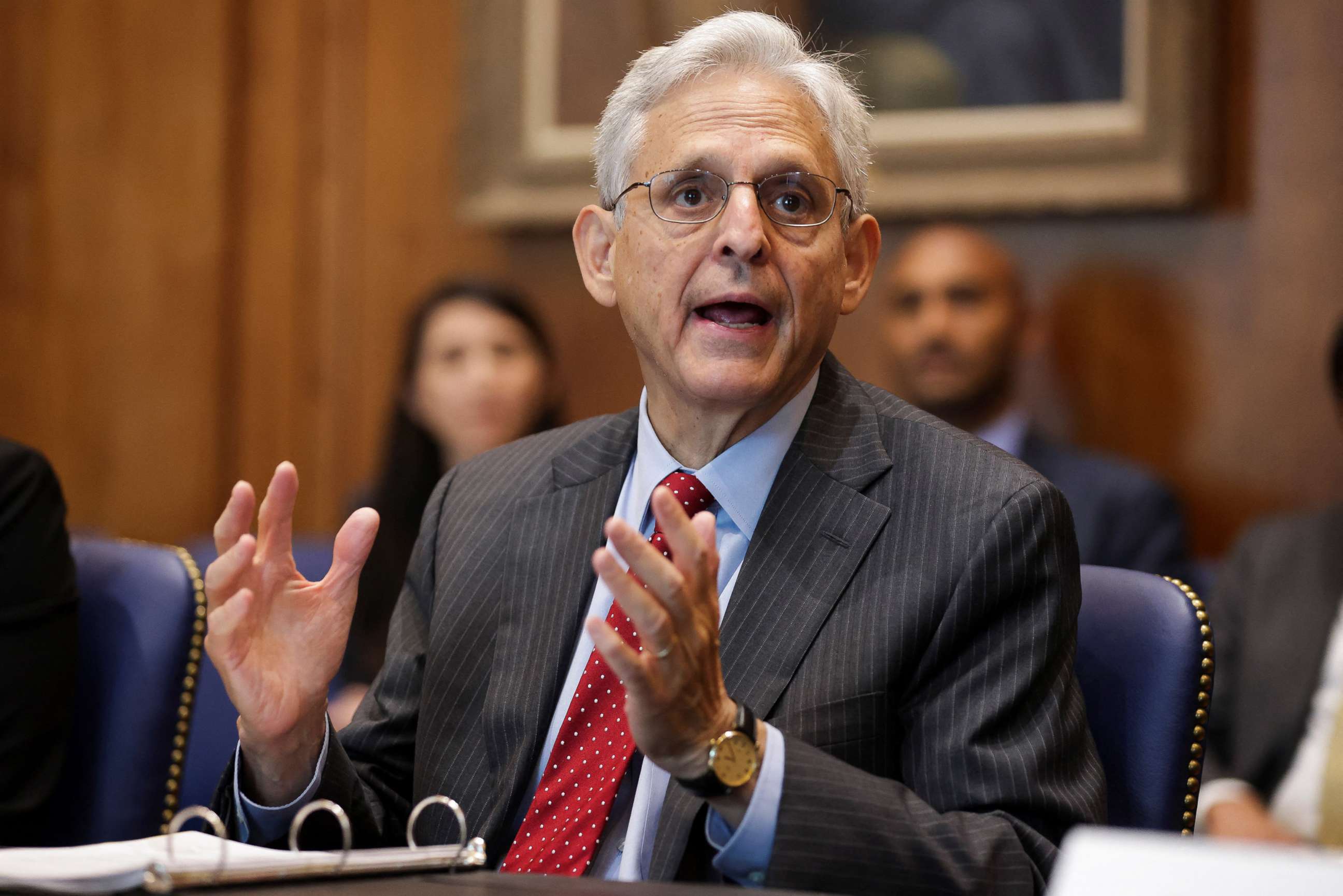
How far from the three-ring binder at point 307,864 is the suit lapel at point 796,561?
0.95 ft

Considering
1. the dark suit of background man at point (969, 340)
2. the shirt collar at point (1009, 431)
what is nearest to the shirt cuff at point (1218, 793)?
the dark suit of background man at point (969, 340)

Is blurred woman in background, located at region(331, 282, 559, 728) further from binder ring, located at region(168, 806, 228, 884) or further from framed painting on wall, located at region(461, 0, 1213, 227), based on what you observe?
binder ring, located at region(168, 806, 228, 884)

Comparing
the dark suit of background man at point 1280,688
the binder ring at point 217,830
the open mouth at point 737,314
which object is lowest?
the dark suit of background man at point 1280,688

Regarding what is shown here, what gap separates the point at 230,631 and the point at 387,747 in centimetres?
39

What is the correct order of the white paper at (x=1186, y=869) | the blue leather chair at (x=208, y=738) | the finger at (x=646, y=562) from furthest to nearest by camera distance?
the blue leather chair at (x=208, y=738), the finger at (x=646, y=562), the white paper at (x=1186, y=869)

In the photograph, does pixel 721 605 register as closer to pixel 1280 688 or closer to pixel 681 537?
pixel 681 537

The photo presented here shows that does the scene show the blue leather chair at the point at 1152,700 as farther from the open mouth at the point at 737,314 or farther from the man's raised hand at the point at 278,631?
the man's raised hand at the point at 278,631

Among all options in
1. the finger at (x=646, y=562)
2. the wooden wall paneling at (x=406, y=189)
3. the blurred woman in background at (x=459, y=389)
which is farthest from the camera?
the wooden wall paneling at (x=406, y=189)

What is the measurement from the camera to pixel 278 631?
144 centimetres

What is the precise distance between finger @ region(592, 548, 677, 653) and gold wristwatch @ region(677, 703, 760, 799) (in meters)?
0.12

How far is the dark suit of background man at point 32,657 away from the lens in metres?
1.89

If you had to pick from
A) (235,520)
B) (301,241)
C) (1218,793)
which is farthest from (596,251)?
(301,241)

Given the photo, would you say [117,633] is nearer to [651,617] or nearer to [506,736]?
[506,736]

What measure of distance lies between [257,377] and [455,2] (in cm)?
116
